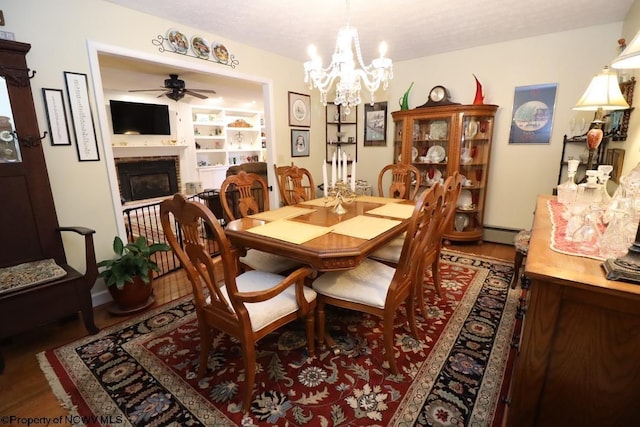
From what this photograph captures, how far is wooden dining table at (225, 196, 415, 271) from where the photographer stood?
150cm

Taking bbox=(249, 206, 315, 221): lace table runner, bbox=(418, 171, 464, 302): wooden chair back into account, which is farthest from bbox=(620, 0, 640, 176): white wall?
bbox=(249, 206, 315, 221): lace table runner

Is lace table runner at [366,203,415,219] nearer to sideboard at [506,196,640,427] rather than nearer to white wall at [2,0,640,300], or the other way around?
sideboard at [506,196,640,427]

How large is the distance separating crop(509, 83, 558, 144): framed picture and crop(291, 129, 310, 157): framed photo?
251 centimetres

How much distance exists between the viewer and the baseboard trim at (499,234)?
3662 millimetres

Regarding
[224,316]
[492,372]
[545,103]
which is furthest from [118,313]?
[545,103]

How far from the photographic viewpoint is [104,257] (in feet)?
8.09

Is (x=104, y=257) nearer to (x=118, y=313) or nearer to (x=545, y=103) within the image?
(x=118, y=313)

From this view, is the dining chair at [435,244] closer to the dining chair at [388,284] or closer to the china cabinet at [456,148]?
the dining chair at [388,284]

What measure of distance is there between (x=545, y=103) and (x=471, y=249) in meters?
1.77

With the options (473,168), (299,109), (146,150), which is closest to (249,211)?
(299,109)

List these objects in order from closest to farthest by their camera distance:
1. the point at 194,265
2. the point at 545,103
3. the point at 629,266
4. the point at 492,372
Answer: the point at 629,266 < the point at 194,265 < the point at 492,372 < the point at 545,103

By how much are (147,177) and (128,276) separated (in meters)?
5.12

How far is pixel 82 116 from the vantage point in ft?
7.27

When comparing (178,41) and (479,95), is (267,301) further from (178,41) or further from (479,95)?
(479,95)
